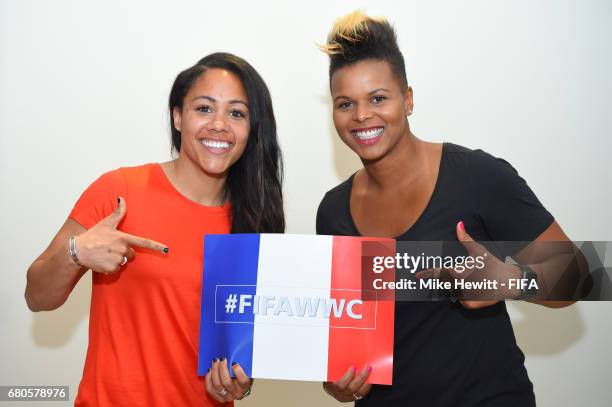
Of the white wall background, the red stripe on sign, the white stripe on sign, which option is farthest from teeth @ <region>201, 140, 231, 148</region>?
the white wall background

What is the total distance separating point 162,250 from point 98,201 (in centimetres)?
24

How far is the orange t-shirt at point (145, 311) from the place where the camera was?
1.54 metres

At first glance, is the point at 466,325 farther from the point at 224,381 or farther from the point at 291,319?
the point at 224,381

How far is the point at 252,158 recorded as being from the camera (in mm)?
1861

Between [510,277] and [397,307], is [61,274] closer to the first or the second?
[397,307]

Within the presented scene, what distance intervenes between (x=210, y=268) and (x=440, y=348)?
64 cm

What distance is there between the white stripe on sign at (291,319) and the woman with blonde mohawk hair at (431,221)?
11cm

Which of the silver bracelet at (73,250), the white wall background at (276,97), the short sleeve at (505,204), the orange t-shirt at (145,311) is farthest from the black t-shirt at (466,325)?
the white wall background at (276,97)

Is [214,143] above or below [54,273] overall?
above

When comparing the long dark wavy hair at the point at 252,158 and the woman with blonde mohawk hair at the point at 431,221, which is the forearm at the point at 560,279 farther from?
the long dark wavy hair at the point at 252,158

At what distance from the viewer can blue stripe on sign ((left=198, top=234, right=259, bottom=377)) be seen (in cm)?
154

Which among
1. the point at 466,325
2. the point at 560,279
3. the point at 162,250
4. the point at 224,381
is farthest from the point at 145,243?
the point at 560,279

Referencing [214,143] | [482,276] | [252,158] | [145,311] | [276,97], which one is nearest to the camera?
[482,276]

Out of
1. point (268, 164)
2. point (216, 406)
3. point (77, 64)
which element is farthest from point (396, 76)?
point (77, 64)
